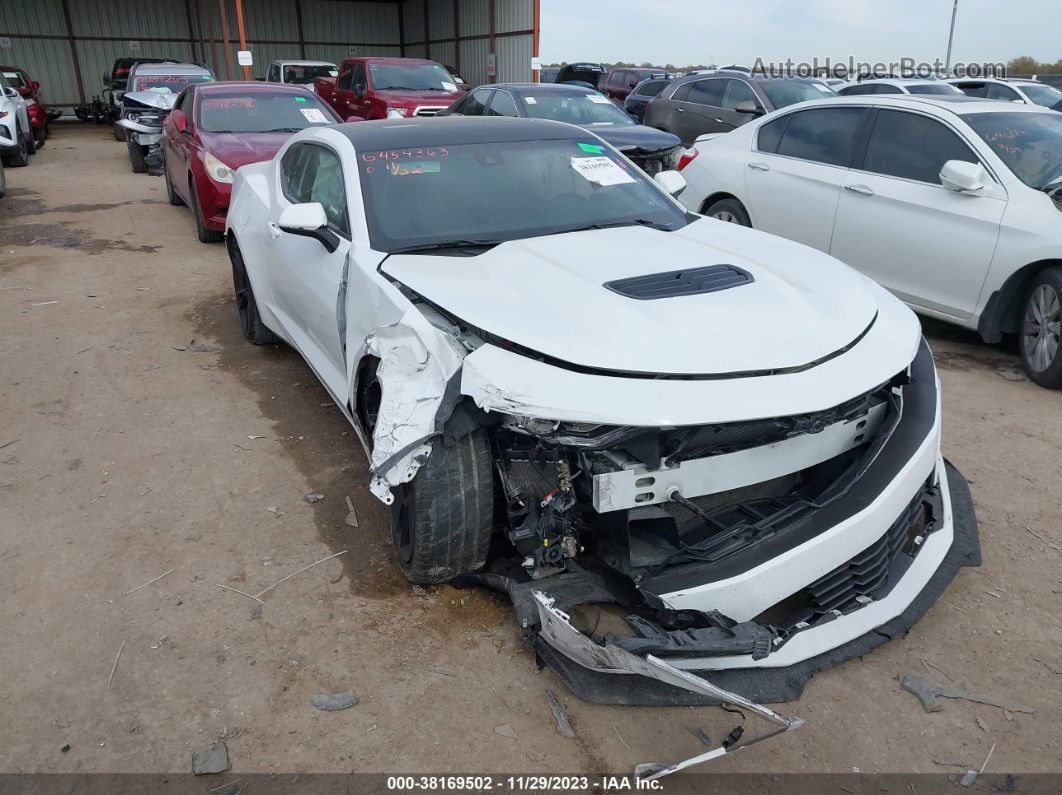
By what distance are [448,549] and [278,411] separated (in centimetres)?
227

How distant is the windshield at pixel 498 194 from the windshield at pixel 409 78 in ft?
32.5

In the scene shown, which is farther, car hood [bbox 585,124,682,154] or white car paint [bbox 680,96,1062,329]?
car hood [bbox 585,124,682,154]

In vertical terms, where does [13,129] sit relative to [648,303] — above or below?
below

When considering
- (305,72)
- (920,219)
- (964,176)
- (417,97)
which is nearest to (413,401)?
(964,176)

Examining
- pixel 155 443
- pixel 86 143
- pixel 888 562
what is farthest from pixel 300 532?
pixel 86 143

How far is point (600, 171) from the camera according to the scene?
409cm

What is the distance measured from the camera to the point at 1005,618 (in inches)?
114

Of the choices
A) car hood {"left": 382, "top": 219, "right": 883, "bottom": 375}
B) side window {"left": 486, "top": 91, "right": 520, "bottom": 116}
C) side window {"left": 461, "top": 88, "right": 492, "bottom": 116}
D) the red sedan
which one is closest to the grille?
car hood {"left": 382, "top": 219, "right": 883, "bottom": 375}

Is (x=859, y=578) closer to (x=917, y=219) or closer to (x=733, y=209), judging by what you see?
(x=917, y=219)

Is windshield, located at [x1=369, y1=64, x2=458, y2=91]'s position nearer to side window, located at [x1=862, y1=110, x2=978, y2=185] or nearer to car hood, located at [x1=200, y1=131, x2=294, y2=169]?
car hood, located at [x1=200, y1=131, x2=294, y2=169]

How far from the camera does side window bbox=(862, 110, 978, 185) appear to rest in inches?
211

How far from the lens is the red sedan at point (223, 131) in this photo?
320 inches

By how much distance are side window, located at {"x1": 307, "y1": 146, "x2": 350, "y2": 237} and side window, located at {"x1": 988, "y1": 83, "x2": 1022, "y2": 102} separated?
13256 mm

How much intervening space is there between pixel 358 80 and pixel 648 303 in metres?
12.1
